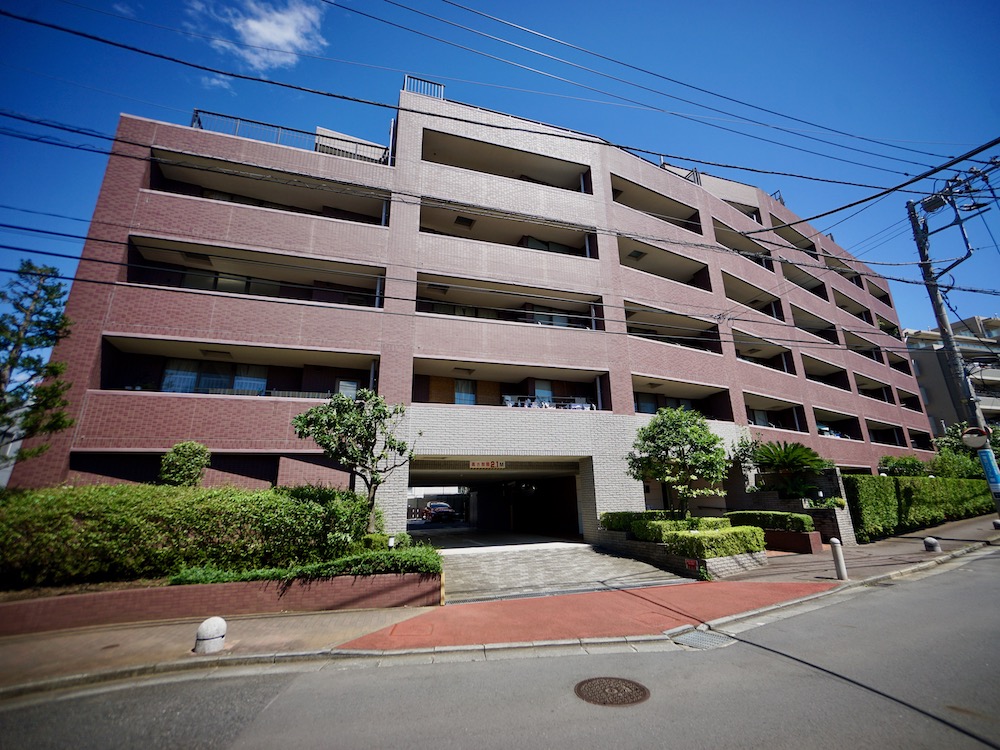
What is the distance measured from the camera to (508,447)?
55.3 feet

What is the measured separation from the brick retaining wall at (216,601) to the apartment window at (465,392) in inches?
377

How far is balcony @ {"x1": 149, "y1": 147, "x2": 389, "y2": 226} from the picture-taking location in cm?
1656

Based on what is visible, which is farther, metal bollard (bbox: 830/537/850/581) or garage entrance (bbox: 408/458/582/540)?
garage entrance (bbox: 408/458/582/540)

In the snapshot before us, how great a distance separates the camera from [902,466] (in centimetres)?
2638

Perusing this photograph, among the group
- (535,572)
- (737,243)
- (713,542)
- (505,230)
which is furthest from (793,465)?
(505,230)

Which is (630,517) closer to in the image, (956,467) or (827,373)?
(827,373)

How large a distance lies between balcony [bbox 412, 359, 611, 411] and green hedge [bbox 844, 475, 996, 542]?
11120mm

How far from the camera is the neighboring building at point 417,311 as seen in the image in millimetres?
14359

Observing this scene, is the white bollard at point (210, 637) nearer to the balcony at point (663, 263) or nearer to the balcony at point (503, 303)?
the balcony at point (503, 303)

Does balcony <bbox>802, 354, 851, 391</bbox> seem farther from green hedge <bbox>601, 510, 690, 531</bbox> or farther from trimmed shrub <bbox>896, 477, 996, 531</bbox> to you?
green hedge <bbox>601, 510, 690, 531</bbox>

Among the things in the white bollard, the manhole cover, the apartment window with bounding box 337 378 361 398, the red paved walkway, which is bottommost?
the red paved walkway

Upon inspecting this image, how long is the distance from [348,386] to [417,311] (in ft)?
14.5

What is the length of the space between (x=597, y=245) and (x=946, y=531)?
21.4 metres

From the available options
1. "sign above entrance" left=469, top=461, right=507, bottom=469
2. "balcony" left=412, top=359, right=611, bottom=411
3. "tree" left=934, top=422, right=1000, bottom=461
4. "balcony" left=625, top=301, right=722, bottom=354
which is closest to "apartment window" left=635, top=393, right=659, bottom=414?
"balcony" left=625, top=301, right=722, bottom=354
